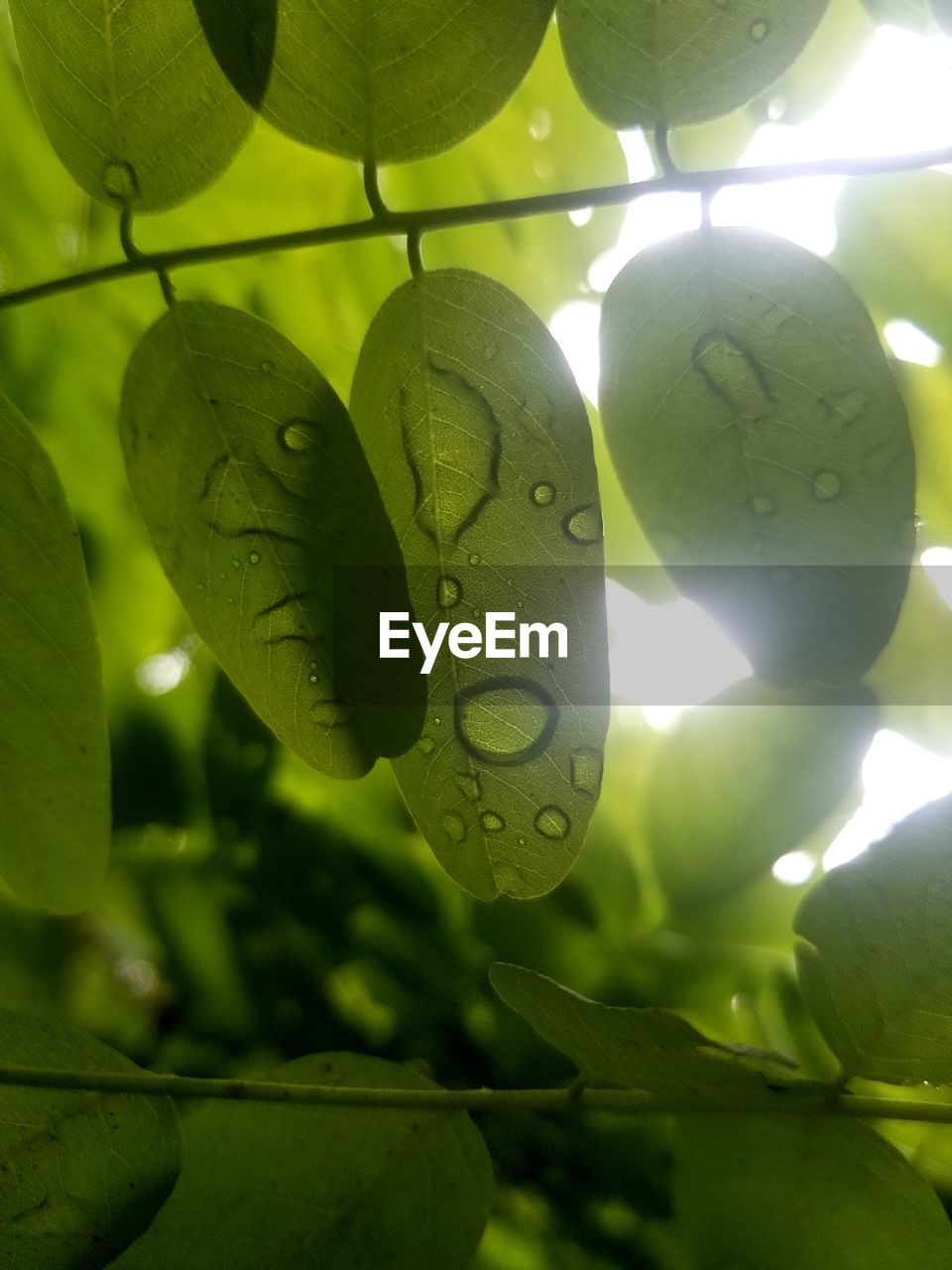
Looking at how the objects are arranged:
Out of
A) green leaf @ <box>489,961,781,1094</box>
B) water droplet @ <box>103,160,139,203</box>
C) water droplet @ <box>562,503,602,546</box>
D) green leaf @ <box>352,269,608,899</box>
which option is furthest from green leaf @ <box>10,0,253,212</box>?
green leaf @ <box>489,961,781,1094</box>

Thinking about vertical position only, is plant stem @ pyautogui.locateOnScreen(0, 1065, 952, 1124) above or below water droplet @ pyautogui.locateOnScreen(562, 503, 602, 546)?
below

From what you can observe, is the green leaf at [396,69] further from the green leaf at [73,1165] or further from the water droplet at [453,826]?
the green leaf at [73,1165]

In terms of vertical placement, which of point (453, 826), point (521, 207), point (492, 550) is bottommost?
point (453, 826)

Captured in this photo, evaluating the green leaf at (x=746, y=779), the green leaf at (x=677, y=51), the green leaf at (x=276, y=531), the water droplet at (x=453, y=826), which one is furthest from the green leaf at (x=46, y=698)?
the green leaf at (x=746, y=779)

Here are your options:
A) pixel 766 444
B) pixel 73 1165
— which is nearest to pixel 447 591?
pixel 766 444

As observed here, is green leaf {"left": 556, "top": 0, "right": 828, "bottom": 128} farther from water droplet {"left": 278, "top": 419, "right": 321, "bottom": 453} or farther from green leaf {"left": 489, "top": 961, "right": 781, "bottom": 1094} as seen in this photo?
green leaf {"left": 489, "top": 961, "right": 781, "bottom": 1094}

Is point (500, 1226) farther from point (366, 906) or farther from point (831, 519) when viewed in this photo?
point (831, 519)

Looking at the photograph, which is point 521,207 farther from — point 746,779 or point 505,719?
point 746,779

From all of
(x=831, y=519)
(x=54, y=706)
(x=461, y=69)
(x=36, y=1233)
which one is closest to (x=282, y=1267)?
(x=36, y=1233)
